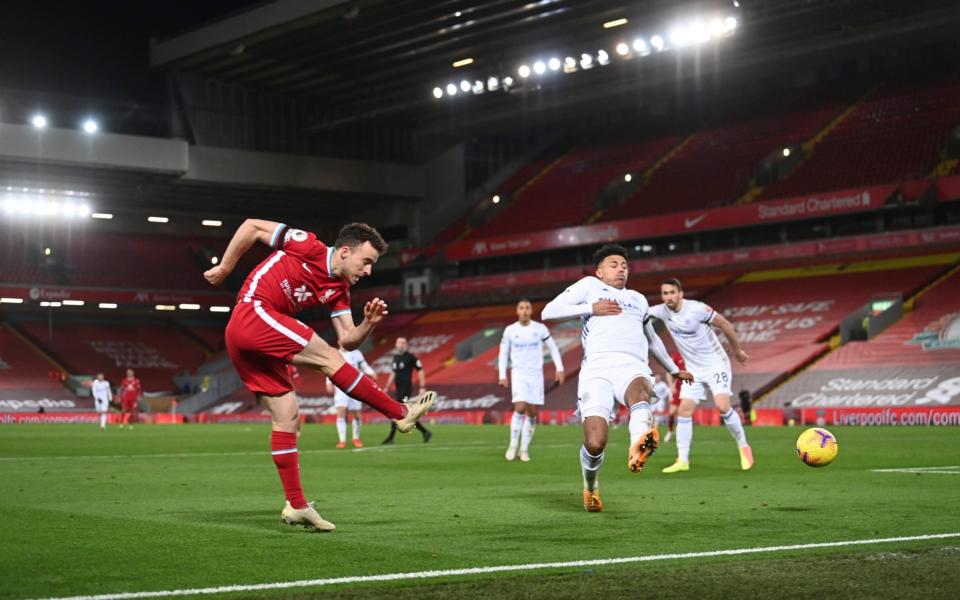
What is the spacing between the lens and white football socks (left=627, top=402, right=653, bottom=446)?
10344mm

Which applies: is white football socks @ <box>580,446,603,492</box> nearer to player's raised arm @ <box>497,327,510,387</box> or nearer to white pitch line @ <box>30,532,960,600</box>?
white pitch line @ <box>30,532,960,600</box>

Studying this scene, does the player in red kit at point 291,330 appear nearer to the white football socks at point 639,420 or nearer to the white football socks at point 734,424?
the white football socks at point 639,420

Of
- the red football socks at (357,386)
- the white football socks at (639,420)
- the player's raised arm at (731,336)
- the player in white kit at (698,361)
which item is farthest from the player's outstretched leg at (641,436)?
the player in white kit at (698,361)

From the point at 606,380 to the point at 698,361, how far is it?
20.3 feet

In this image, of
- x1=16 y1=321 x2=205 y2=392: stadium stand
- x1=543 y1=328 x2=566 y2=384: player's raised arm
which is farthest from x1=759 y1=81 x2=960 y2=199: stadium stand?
x1=16 y1=321 x2=205 y2=392: stadium stand

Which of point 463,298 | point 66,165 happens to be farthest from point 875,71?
point 66,165

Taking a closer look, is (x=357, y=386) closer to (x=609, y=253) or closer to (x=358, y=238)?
(x=358, y=238)

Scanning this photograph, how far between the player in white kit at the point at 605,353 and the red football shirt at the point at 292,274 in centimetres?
231

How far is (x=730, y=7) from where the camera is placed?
42.5 meters

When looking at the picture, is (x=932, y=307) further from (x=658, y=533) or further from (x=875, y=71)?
(x=658, y=533)

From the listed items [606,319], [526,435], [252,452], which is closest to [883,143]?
[526,435]

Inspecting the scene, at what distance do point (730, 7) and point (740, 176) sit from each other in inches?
395

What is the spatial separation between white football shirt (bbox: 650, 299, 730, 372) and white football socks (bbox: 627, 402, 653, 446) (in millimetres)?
5860

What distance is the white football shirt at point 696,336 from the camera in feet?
54.1
